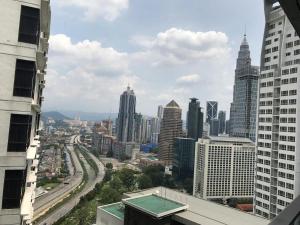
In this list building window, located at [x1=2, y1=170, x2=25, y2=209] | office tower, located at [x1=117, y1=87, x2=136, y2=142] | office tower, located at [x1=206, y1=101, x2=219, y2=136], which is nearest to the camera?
building window, located at [x1=2, y1=170, x2=25, y2=209]

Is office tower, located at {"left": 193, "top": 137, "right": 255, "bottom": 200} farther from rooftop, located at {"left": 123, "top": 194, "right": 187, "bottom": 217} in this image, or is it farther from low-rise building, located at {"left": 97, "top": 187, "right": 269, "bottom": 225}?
rooftop, located at {"left": 123, "top": 194, "right": 187, "bottom": 217}

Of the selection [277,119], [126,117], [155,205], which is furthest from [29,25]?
[126,117]

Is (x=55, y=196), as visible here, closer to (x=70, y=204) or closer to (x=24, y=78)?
(x=70, y=204)

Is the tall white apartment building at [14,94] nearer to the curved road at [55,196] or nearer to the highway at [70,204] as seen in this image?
the highway at [70,204]

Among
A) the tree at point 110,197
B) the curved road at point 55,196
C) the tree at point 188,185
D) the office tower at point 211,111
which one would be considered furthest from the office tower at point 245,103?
the tree at point 110,197

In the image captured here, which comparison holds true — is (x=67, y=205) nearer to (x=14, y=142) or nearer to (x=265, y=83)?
(x=265, y=83)

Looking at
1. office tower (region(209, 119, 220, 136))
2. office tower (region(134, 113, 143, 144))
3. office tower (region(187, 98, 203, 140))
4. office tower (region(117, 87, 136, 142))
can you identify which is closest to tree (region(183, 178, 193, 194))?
office tower (region(187, 98, 203, 140))
